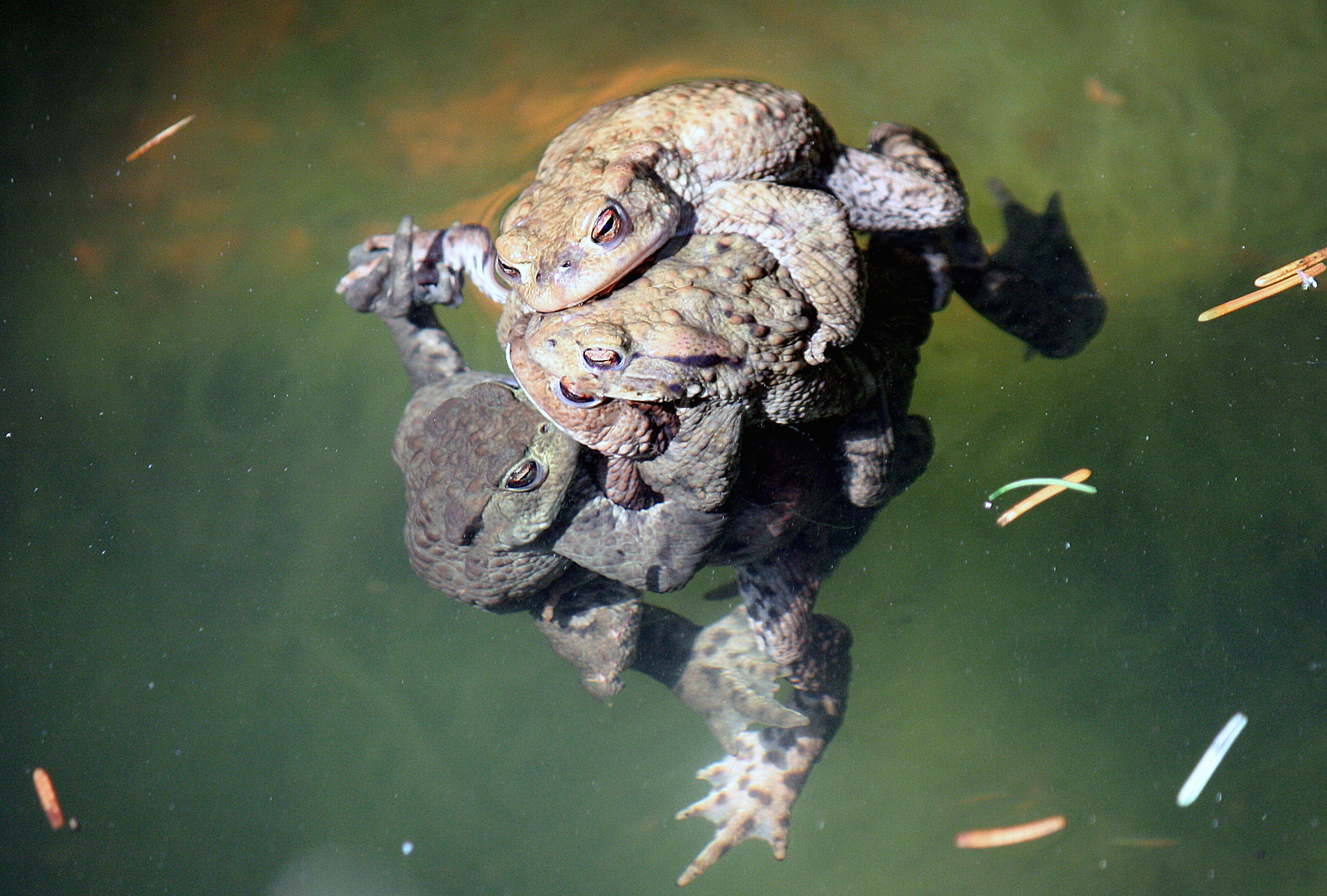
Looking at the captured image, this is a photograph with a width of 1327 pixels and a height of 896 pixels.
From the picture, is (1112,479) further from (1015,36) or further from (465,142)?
(465,142)

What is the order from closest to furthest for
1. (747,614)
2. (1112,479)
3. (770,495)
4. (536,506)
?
(536,506)
(770,495)
(747,614)
(1112,479)

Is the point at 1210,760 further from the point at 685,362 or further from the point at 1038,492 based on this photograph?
the point at 685,362

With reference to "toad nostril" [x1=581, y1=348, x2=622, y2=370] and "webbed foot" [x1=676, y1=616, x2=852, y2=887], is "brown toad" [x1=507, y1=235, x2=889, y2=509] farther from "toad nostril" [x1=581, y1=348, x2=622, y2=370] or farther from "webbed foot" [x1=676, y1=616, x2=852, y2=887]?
"webbed foot" [x1=676, y1=616, x2=852, y2=887]

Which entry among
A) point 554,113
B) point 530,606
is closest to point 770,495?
point 530,606

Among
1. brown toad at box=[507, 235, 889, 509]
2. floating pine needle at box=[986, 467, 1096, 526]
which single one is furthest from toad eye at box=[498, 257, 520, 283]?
floating pine needle at box=[986, 467, 1096, 526]

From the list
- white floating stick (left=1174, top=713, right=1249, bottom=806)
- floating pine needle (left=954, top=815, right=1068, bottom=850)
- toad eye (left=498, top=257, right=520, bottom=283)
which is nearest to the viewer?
toad eye (left=498, top=257, right=520, bottom=283)

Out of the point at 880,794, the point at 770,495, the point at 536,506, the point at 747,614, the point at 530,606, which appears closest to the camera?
the point at 536,506

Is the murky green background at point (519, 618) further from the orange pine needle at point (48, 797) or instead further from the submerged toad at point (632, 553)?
the submerged toad at point (632, 553)
